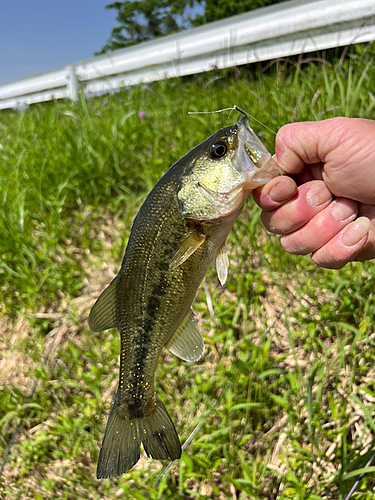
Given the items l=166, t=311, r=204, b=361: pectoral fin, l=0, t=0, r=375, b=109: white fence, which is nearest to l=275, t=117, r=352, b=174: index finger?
l=166, t=311, r=204, b=361: pectoral fin

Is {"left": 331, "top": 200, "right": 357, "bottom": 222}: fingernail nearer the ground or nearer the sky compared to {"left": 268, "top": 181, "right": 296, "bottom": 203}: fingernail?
nearer the ground

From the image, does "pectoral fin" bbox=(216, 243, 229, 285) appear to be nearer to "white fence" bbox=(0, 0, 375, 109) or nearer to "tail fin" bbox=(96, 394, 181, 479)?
"tail fin" bbox=(96, 394, 181, 479)

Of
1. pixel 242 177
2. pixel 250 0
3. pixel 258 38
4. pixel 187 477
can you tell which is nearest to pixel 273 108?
pixel 258 38

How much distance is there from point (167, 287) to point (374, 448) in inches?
59.8

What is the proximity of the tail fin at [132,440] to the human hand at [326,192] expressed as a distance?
1.03 metres

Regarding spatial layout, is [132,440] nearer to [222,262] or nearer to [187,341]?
[187,341]

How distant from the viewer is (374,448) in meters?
2.06

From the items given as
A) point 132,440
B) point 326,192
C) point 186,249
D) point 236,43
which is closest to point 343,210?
point 326,192

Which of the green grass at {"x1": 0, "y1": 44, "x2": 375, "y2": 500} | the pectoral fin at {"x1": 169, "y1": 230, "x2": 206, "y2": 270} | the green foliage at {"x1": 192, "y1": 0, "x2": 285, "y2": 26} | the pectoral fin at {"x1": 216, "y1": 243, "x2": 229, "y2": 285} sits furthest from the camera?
the green foliage at {"x1": 192, "y1": 0, "x2": 285, "y2": 26}

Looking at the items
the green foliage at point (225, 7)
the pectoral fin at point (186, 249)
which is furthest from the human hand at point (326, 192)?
the green foliage at point (225, 7)

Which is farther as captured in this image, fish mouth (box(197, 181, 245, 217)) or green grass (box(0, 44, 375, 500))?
green grass (box(0, 44, 375, 500))

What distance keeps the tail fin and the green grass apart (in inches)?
30.4

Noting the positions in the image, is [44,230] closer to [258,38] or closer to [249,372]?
[249,372]

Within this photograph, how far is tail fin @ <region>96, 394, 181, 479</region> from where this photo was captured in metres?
1.51
